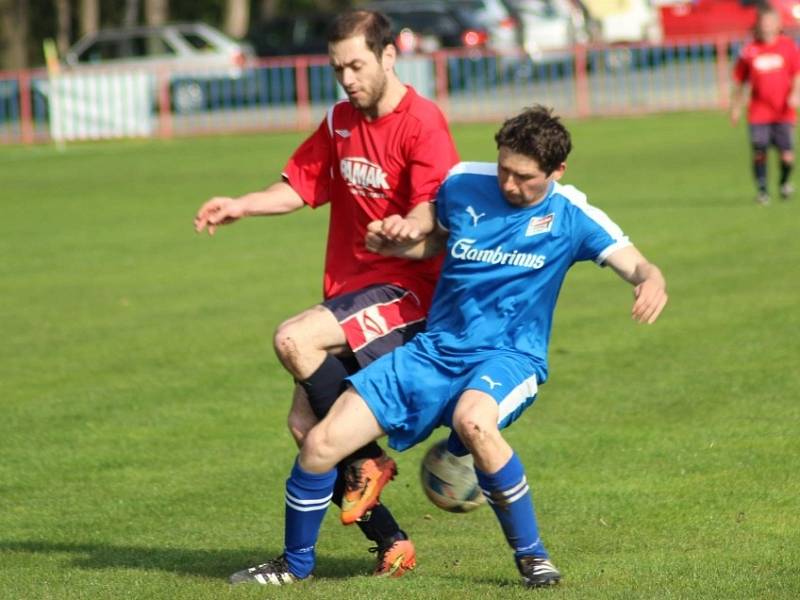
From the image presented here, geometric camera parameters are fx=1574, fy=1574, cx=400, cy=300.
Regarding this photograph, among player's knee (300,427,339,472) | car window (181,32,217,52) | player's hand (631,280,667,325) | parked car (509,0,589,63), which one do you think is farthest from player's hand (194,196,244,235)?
car window (181,32,217,52)

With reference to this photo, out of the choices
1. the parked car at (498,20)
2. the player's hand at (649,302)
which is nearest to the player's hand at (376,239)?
the player's hand at (649,302)

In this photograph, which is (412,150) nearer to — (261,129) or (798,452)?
(798,452)

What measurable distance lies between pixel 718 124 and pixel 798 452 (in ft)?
71.7

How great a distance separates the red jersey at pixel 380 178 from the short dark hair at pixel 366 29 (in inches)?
10.2

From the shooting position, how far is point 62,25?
52375 mm

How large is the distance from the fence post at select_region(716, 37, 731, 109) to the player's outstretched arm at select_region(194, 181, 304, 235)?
25.8m

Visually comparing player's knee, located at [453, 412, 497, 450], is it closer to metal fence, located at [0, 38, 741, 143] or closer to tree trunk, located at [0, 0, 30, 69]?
metal fence, located at [0, 38, 741, 143]

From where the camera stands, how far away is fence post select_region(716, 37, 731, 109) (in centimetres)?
3125

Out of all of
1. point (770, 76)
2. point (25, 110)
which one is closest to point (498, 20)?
point (25, 110)

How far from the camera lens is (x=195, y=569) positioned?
20.8 ft

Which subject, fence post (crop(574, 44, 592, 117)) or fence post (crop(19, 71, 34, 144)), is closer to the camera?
fence post (crop(574, 44, 592, 117))

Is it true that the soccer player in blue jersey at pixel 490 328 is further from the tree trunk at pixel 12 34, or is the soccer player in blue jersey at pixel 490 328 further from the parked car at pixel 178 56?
the tree trunk at pixel 12 34

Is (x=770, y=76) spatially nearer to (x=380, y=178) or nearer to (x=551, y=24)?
(x=380, y=178)

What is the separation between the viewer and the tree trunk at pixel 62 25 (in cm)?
5216
